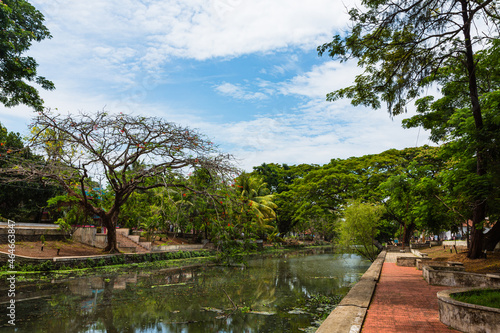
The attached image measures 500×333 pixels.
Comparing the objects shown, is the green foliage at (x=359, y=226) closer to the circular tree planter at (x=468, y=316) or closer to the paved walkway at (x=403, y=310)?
the paved walkway at (x=403, y=310)

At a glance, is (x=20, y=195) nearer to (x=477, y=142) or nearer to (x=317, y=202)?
(x=317, y=202)

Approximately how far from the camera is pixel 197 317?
7.41m

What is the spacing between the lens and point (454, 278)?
868 centimetres

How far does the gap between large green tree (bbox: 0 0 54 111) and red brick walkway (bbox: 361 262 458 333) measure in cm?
1660

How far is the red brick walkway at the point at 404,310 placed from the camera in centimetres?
488

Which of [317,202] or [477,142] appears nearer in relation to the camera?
[477,142]

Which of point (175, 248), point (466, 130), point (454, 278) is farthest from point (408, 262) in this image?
point (175, 248)

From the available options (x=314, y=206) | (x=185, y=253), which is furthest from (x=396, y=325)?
(x=314, y=206)

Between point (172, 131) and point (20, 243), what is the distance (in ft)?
28.7

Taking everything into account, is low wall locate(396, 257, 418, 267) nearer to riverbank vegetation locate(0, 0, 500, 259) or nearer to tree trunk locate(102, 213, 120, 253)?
riverbank vegetation locate(0, 0, 500, 259)

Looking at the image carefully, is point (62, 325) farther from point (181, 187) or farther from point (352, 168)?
point (352, 168)

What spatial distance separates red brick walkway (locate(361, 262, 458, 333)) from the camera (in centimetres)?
488

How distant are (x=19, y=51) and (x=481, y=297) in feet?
61.4

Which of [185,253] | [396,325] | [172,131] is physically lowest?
[185,253]
